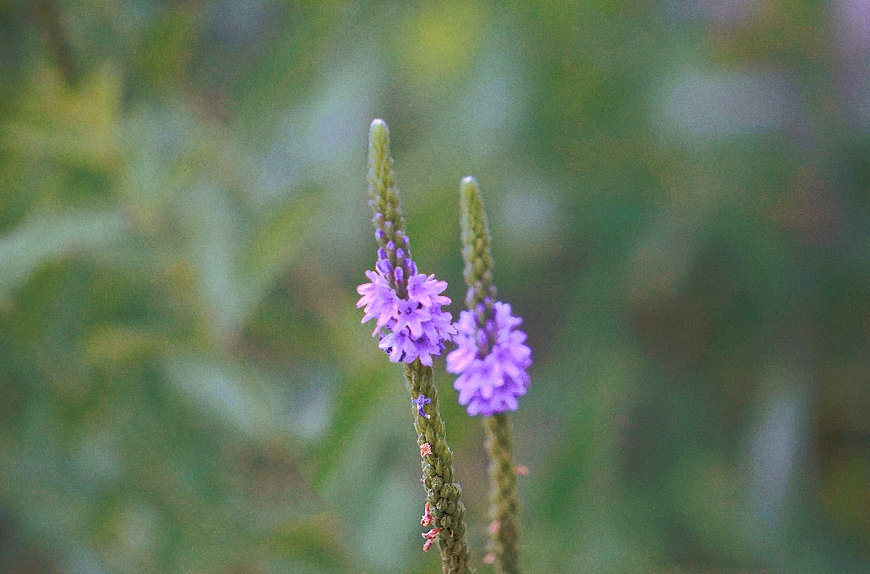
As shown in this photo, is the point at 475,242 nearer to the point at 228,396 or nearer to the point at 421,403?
the point at 421,403

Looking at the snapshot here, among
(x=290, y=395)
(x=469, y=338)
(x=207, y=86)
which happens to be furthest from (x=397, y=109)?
(x=469, y=338)

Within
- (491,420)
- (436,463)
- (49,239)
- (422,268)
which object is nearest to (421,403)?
(436,463)

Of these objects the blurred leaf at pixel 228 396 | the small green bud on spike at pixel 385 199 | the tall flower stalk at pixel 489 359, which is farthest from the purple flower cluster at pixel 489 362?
the blurred leaf at pixel 228 396

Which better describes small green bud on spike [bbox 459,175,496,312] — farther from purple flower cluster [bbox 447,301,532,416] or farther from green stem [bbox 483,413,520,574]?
green stem [bbox 483,413,520,574]

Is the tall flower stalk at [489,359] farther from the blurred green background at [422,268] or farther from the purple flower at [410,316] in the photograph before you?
the blurred green background at [422,268]

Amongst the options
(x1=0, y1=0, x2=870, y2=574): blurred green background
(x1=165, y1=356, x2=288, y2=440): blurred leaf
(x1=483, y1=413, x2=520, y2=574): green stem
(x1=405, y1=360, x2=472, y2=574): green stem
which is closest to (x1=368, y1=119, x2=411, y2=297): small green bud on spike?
(x1=405, y1=360, x2=472, y2=574): green stem
